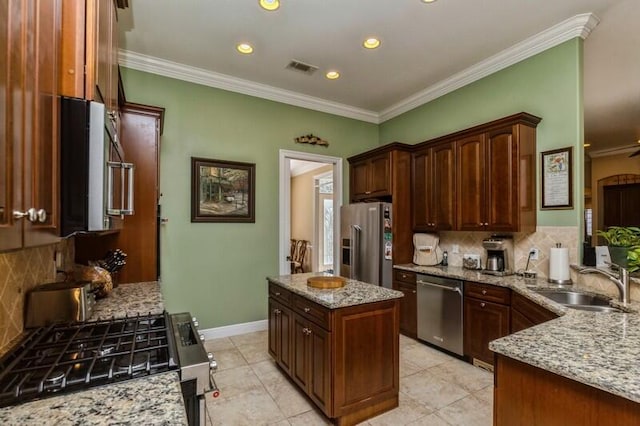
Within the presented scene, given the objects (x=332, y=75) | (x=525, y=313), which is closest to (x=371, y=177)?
(x=332, y=75)

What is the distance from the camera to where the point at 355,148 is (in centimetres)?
502

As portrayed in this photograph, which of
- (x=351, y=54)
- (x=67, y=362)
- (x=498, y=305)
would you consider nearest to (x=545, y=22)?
(x=351, y=54)

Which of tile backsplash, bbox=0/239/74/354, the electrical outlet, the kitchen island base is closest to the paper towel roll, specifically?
the electrical outlet

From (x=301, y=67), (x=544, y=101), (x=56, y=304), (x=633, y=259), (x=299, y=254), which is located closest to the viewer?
(x=56, y=304)

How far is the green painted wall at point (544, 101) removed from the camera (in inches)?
112

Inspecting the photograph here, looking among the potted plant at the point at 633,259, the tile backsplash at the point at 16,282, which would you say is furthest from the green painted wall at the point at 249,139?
the tile backsplash at the point at 16,282

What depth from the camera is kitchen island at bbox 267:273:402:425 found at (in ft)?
6.89

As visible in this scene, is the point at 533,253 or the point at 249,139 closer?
the point at 533,253

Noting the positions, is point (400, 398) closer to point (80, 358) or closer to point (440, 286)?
point (440, 286)

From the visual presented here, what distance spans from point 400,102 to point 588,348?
404 cm

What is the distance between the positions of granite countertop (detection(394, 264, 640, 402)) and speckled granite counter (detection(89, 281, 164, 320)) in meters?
1.84

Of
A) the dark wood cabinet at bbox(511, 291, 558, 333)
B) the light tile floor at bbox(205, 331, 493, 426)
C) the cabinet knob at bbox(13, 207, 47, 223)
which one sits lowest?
the light tile floor at bbox(205, 331, 493, 426)

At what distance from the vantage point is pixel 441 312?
3.36 meters

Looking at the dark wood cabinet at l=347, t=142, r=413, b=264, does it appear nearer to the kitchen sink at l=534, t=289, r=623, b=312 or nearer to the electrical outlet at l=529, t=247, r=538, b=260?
the electrical outlet at l=529, t=247, r=538, b=260
